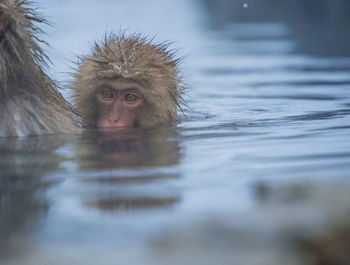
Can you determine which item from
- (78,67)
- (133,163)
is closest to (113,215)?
(133,163)

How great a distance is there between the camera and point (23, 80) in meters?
3.62

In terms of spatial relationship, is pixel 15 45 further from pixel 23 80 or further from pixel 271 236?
pixel 271 236

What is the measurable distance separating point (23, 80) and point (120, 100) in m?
1.58

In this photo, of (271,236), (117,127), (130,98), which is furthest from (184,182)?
(130,98)

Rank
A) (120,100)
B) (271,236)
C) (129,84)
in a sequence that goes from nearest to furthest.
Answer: (271,236) < (120,100) < (129,84)

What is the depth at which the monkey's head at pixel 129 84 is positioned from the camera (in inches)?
204

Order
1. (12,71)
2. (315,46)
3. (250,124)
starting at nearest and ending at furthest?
(12,71) < (250,124) < (315,46)

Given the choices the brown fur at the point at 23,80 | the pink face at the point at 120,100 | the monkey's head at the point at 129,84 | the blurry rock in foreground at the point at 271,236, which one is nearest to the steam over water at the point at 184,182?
the blurry rock in foreground at the point at 271,236

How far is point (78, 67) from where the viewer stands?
5.65 metres

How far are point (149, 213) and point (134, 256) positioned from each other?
0.35m

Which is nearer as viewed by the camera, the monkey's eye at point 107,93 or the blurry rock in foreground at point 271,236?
the blurry rock in foreground at point 271,236

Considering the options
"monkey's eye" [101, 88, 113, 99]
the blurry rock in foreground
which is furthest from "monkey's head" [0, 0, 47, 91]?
the blurry rock in foreground

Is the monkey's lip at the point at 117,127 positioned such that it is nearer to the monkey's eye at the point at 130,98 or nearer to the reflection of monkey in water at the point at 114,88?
the reflection of monkey in water at the point at 114,88

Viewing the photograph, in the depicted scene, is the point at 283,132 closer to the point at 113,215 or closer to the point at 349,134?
the point at 349,134
